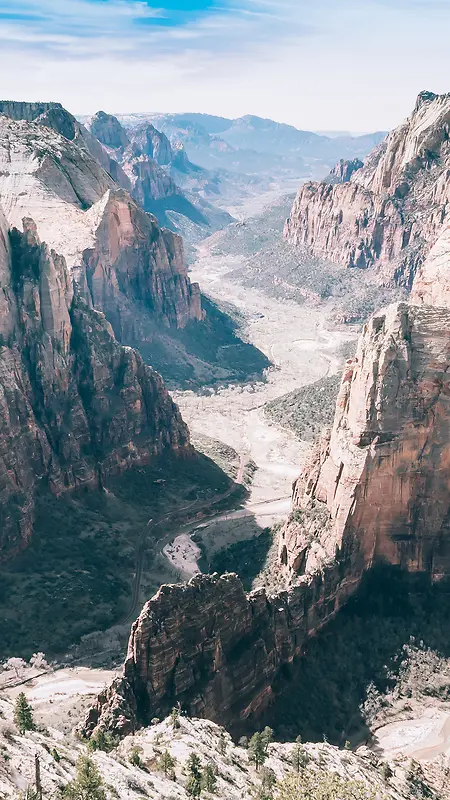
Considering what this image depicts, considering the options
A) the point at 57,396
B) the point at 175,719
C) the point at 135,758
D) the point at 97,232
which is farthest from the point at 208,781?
the point at 97,232

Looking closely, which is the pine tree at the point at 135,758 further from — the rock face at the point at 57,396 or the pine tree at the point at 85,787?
the rock face at the point at 57,396

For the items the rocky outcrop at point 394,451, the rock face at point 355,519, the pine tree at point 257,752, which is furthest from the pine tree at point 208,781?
the rocky outcrop at point 394,451

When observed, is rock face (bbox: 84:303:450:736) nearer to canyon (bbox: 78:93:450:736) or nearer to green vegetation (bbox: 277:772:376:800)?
canyon (bbox: 78:93:450:736)

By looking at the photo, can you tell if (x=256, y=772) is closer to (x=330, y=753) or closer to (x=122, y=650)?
(x=330, y=753)

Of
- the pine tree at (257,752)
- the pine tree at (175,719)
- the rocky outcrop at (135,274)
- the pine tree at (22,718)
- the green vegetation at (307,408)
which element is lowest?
the green vegetation at (307,408)

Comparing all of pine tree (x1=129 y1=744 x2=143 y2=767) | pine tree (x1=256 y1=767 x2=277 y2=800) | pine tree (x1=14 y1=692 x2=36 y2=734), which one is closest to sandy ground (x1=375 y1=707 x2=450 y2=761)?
pine tree (x1=256 y1=767 x2=277 y2=800)
